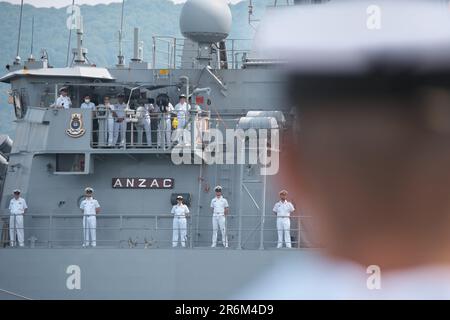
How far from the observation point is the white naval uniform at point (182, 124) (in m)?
22.5

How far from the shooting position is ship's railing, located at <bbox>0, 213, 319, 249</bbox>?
73.5 feet

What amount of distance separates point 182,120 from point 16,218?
12.2 ft

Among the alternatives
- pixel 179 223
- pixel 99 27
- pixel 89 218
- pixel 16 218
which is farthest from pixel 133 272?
pixel 99 27

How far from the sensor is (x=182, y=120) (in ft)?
74.6

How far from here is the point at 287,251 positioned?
21.3 meters

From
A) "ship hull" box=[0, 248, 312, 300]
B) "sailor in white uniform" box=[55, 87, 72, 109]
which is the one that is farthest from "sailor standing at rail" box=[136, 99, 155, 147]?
"ship hull" box=[0, 248, 312, 300]

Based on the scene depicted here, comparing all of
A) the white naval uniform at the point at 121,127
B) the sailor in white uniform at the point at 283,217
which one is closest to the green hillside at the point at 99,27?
the white naval uniform at the point at 121,127

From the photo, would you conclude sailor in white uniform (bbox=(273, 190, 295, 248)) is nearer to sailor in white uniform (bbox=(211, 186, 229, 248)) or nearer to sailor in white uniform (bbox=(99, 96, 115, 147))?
sailor in white uniform (bbox=(211, 186, 229, 248))

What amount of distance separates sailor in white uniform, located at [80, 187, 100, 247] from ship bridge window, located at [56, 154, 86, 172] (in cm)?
95

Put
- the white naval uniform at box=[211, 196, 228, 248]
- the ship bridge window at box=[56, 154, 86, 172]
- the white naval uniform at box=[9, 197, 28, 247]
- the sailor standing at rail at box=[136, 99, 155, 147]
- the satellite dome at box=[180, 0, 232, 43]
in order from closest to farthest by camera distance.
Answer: the white naval uniform at box=[211, 196, 228, 248] < the white naval uniform at box=[9, 197, 28, 247] < the sailor standing at rail at box=[136, 99, 155, 147] < the ship bridge window at box=[56, 154, 86, 172] < the satellite dome at box=[180, 0, 232, 43]

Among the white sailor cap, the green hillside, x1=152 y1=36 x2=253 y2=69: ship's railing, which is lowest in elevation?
the white sailor cap

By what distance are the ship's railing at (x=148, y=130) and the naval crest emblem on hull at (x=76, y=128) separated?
0.27 metres

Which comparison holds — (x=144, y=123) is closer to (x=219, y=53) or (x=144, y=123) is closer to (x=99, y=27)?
(x=219, y=53)

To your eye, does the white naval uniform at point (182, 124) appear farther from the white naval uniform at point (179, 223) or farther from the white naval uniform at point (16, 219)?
the white naval uniform at point (16, 219)
